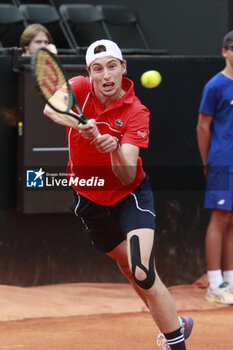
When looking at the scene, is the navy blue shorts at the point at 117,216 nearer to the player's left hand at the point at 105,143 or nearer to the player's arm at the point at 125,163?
the player's arm at the point at 125,163

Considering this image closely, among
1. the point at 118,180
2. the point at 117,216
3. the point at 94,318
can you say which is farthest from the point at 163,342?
the point at 94,318

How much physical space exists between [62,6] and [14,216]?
403 centimetres

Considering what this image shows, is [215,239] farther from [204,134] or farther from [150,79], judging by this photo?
[150,79]

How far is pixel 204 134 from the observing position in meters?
5.86

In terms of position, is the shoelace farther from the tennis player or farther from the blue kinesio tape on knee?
the blue kinesio tape on knee

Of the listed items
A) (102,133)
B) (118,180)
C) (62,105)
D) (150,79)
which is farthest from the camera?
(150,79)

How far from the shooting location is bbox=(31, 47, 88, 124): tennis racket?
11.1 ft

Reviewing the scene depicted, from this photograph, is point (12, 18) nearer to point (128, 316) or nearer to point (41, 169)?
point (41, 169)

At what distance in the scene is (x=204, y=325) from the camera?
16.8ft

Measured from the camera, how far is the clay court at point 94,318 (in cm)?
466

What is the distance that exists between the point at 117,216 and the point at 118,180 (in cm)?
21

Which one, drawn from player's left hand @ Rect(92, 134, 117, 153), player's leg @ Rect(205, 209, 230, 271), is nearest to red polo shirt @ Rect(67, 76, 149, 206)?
player's left hand @ Rect(92, 134, 117, 153)

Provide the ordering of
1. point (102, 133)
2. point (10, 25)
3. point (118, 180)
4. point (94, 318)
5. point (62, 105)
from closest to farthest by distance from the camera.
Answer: point (62, 105)
point (102, 133)
point (118, 180)
point (94, 318)
point (10, 25)

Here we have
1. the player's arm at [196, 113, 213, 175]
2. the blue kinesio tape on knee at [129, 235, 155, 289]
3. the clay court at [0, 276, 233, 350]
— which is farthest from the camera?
the player's arm at [196, 113, 213, 175]
